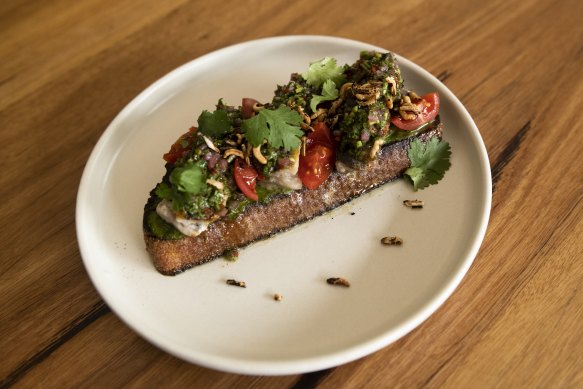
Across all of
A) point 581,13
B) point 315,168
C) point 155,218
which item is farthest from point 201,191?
point 581,13

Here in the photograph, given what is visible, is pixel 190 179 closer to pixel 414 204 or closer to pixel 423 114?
pixel 414 204

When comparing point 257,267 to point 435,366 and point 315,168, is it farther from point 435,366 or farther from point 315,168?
point 435,366

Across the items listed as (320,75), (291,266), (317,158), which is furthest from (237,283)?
(320,75)

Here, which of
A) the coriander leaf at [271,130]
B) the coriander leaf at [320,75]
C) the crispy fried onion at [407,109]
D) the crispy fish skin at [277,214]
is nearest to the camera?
the coriander leaf at [271,130]

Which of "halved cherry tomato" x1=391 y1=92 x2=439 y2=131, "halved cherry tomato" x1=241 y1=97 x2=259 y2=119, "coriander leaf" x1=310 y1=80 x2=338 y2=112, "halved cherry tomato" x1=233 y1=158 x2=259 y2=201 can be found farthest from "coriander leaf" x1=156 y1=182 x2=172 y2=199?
"halved cherry tomato" x1=391 y1=92 x2=439 y2=131

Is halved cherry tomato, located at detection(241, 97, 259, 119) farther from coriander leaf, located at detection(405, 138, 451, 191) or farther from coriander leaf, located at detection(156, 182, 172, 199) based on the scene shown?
coriander leaf, located at detection(405, 138, 451, 191)

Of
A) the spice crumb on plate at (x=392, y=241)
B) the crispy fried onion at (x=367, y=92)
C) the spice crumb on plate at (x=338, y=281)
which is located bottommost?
the spice crumb on plate at (x=392, y=241)

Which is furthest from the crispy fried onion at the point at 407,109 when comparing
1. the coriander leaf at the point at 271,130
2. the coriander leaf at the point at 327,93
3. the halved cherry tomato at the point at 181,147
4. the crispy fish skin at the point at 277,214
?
the halved cherry tomato at the point at 181,147

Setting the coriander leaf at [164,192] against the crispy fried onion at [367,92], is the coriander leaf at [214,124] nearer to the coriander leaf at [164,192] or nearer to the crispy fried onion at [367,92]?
the coriander leaf at [164,192]
